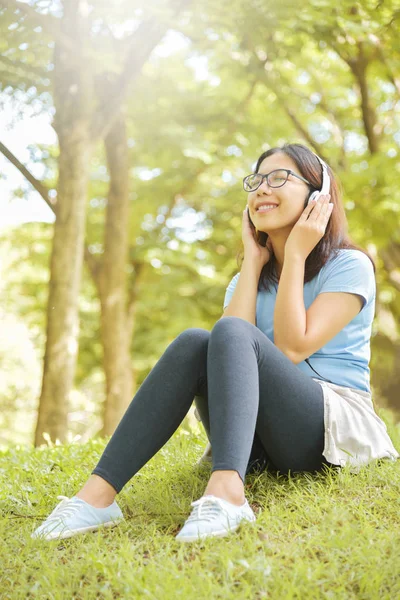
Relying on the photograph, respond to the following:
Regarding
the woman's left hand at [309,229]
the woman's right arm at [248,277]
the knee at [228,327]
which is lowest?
the knee at [228,327]

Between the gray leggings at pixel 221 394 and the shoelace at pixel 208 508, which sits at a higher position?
the gray leggings at pixel 221 394

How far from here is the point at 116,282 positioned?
A: 8523 millimetres

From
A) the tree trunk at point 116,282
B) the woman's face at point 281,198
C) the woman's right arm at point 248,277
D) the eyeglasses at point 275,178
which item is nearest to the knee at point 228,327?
the woman's right arm at point 248,277

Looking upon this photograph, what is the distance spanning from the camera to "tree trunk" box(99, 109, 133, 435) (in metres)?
8.41

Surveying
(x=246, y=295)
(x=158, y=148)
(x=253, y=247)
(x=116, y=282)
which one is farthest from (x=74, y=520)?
(x=158, y=148)

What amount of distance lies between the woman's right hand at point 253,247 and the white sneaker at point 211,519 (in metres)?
1.26

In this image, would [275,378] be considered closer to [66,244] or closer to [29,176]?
[66,244]

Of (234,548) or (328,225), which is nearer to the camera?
(234,548)

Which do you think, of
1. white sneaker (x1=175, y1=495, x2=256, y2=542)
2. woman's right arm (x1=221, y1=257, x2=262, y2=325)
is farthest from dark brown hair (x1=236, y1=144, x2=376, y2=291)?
white sneaker (x1=175, y1=495, x2=256, y2=542)

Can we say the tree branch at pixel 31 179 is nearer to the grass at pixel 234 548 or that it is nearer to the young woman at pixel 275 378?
the young woman at pixel 275 378

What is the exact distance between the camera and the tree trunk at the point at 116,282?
8.41 metres

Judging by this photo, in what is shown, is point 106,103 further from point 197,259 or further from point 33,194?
point 197,259

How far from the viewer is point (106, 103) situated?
6.53 metres

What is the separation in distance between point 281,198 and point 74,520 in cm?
159
